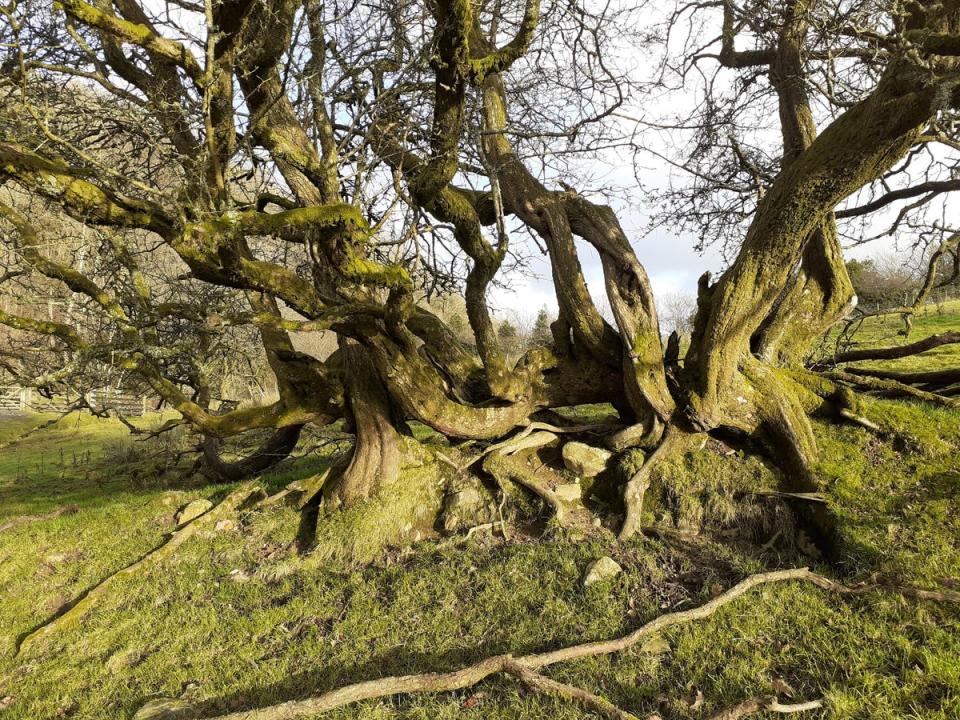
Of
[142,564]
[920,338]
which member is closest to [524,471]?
[142,564]

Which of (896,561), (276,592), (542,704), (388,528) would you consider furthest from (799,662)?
(276,592)

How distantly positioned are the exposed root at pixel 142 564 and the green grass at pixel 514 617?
129 millimetres

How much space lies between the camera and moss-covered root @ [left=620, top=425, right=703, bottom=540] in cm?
497

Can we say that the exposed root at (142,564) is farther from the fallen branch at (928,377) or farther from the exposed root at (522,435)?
the fallen branch at (928,377)

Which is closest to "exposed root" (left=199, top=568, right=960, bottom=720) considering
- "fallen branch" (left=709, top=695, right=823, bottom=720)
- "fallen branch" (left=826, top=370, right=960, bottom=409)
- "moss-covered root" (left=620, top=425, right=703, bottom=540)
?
"fallen branch" (left=709, top=695, right=823, bottom=720)

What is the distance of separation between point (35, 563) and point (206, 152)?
551 centimetres

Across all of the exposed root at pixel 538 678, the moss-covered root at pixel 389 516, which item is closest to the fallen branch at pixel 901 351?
the exposed root at pixel 538 678

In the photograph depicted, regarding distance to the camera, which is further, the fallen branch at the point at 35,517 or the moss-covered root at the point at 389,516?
the fallen branch at the point at 35,517

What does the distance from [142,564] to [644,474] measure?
5440 millimetres

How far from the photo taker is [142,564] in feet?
17.8

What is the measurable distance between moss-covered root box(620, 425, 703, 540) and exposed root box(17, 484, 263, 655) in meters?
4.80

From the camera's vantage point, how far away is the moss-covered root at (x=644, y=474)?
4969mm

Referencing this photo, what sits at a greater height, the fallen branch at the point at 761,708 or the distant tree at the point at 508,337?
the distant tree at the point at 508,337

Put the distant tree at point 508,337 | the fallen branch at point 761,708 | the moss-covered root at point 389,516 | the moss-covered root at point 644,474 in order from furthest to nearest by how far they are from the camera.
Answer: the distant tree at point 508,337 → the moss-covered root at point 389,516 → the moss-covered root at point 644,474 → the fallen branch at point 761,708
